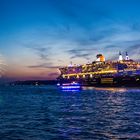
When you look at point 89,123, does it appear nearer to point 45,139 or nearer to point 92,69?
point 45,139

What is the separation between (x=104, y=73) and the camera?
161625 mm

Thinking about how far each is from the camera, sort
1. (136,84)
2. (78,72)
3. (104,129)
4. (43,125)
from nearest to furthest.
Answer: (104,129)
(43,125)
(136,84)
(78,72)

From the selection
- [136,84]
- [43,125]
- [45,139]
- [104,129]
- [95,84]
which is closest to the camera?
[45,139]

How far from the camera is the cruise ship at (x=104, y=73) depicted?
141 m

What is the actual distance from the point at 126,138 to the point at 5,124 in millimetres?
8883

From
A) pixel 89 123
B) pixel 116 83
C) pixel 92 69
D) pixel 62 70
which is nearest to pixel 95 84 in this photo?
pixel 116 83

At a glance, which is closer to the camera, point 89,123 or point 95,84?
point 89,123

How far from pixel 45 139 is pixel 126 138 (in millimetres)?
4145

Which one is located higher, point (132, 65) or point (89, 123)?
point (132, 65)

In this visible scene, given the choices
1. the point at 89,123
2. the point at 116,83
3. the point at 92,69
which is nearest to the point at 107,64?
the point at 92,69

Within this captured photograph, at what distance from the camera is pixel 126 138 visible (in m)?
17.3

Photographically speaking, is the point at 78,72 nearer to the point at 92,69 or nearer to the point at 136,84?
the point at 92,69

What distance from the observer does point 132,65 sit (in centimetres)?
16850

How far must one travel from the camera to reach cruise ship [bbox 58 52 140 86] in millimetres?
140625
